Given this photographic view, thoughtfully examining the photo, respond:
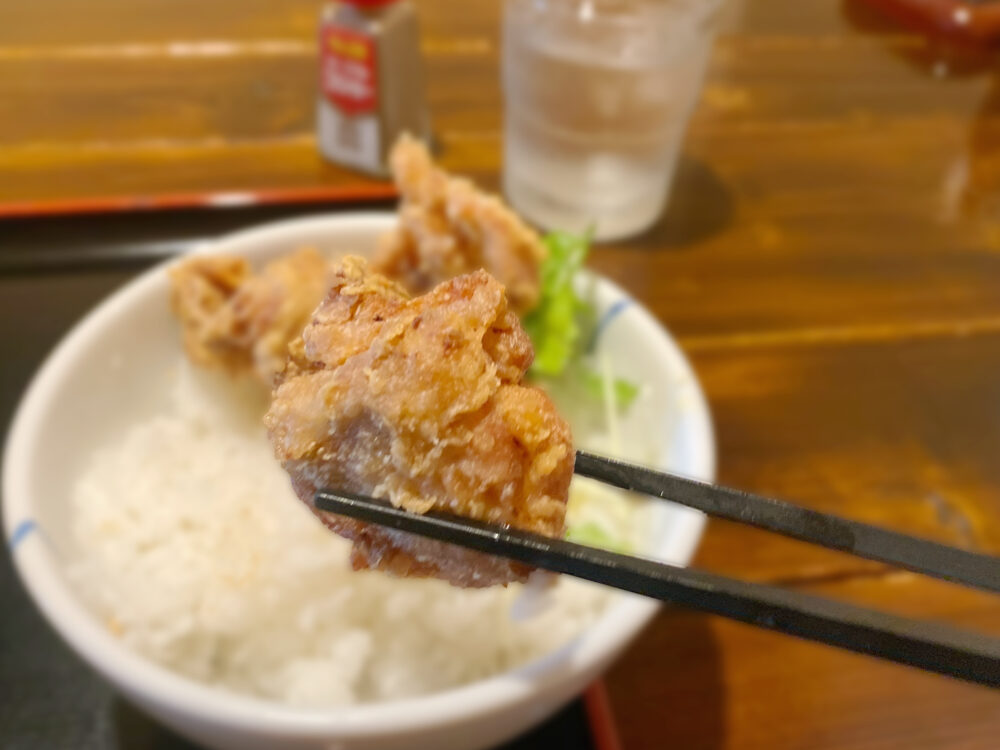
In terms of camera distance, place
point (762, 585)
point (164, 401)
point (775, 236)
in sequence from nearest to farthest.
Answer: point (762, 585) < point (164, 401) < point (775, 236)

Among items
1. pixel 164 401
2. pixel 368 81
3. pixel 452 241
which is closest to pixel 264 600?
pixel 164 401

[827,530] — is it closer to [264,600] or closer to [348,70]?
[264,600]

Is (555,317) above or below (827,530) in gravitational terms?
below

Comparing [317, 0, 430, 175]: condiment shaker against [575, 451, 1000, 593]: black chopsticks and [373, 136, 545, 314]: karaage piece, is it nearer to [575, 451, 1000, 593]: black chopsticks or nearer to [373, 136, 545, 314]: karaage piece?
[373, 136, 545, 314]: karaage piece

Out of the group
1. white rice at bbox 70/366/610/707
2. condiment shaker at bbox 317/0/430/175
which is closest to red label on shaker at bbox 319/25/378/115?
condiment shaker at bbox 317/0/430/175

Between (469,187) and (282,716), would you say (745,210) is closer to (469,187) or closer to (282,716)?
(469,187)

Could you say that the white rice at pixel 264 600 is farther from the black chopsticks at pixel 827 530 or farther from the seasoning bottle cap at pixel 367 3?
the seasoning bottle cap at pixel 367 3
